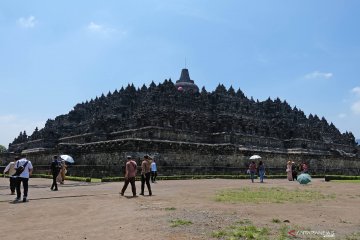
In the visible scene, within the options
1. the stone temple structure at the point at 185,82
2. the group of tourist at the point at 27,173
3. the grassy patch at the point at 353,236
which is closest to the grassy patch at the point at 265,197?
the group of tourist at the point at 27,173

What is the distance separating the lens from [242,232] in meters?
7.44

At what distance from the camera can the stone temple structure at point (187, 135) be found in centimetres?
3212

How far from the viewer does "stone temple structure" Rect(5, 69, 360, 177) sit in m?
32.1

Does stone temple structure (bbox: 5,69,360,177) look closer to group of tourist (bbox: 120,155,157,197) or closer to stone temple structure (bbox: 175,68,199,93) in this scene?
stone temple structure (bbox: 175,68,199,93)

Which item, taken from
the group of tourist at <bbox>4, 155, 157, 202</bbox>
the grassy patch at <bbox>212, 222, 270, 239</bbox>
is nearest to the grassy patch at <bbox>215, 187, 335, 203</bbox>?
the group of tourist at <bbox>4, 155, 157, 202</bbox>

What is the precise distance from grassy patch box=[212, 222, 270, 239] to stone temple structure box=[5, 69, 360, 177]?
70.2ft

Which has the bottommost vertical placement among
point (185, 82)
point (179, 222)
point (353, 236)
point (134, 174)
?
point (353, 236)

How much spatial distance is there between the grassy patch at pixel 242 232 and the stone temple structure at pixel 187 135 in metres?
21.4

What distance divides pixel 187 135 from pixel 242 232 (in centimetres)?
3819

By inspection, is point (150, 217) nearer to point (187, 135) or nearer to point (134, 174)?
point (134, 174)

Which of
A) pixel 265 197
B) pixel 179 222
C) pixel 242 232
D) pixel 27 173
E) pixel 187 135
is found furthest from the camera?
pixel 187 135

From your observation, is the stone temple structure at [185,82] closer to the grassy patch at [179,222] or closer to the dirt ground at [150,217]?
the dirt ground at [150,217]

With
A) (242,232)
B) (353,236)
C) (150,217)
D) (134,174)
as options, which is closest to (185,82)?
(134,174)

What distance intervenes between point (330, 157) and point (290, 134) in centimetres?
1318
